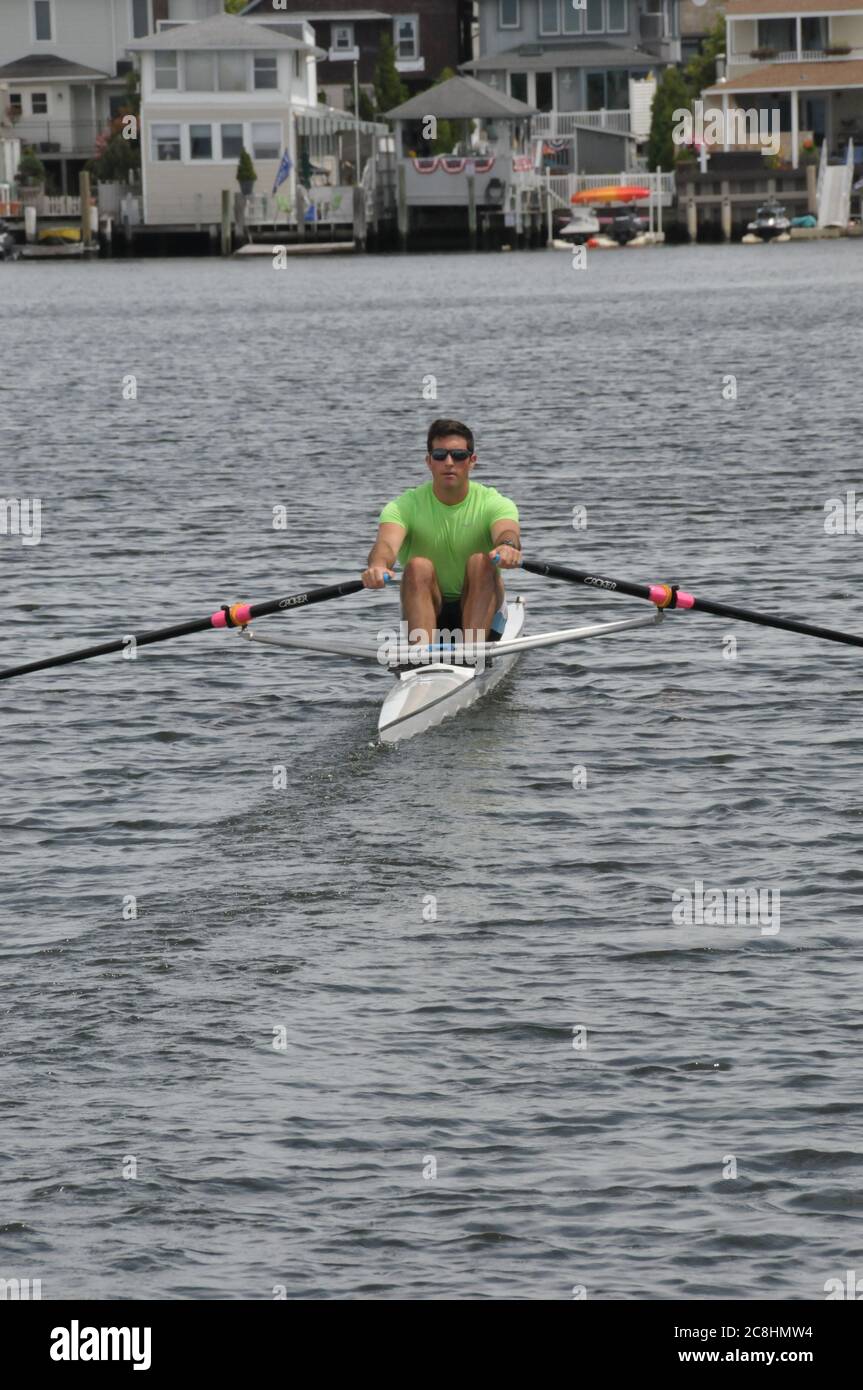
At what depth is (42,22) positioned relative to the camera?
133375 mm

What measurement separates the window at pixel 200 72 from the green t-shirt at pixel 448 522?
101 metres

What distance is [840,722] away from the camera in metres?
18.4

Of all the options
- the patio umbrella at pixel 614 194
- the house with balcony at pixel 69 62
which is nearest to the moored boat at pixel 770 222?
the patio umbrella at pixel 614 194

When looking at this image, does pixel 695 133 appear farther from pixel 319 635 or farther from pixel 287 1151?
pixel 287 1151

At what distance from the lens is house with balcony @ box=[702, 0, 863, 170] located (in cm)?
12300

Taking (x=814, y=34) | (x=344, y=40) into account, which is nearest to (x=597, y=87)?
(x=814, y=34)

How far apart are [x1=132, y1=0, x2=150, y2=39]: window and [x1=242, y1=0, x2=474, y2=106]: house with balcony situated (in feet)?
24.2

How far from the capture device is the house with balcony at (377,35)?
457 feet

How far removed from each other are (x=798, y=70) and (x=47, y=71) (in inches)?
1604

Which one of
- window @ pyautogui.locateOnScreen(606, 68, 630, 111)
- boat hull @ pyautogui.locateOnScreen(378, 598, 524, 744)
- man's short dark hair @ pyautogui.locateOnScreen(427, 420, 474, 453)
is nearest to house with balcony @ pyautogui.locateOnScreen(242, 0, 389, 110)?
window @ pyautogui.locateOnScreen(606, 68, 630, 111)

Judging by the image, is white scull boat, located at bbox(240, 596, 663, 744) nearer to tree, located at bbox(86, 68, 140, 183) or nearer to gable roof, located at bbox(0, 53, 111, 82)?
tree, located at bbox(86, 68, 140, 183)

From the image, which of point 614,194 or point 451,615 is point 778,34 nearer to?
point 614,194
